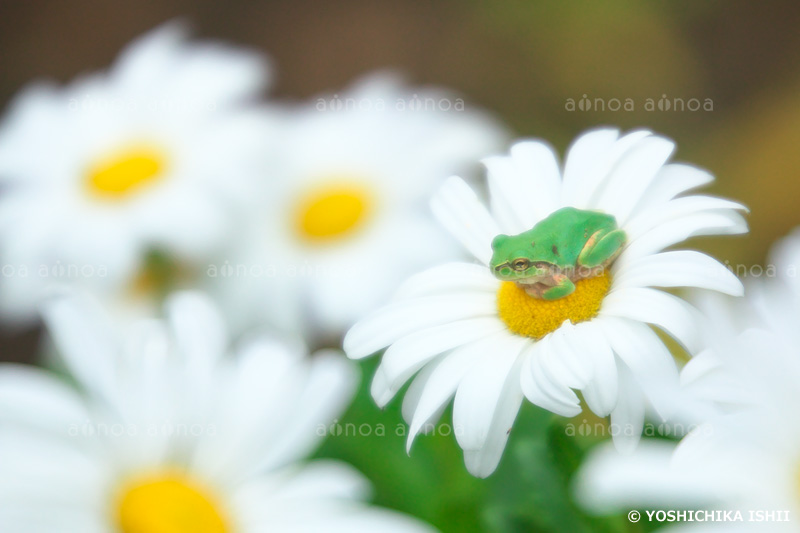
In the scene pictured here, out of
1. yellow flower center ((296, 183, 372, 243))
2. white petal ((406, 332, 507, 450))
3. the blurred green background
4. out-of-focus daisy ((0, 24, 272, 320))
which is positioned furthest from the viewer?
the blurred green background

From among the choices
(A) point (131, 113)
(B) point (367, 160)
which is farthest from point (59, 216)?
(B) point (367, 160)

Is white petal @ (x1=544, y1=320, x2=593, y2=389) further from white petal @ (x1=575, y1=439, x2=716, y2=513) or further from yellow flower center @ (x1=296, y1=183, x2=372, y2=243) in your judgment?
yellow flower center @ (x1=296, y1=183, x2=372, y2=243)

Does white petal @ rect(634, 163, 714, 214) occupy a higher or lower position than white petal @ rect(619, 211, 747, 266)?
higher

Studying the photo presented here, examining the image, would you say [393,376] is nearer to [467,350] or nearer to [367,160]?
[467,350]

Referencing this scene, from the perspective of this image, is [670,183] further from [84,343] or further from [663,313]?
[84,343]

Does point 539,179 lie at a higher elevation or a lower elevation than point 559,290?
higher

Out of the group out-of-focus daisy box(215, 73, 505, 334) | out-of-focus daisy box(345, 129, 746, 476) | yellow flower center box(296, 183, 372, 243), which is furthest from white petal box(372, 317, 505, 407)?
yellow flower center box(296, 183, 372, 243)

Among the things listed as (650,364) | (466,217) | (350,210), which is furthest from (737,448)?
(350,210)
